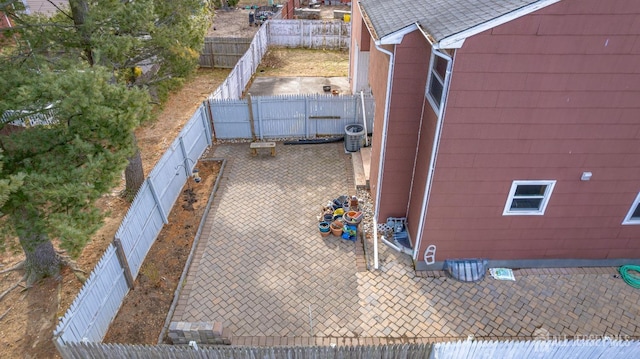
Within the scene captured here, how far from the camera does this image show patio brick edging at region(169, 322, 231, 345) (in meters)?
7.95

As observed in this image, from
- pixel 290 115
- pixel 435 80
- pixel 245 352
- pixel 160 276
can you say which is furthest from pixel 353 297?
pixel 290 115

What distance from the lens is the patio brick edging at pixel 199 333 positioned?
7.95 metres

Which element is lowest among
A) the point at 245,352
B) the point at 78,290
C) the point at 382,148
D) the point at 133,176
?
the point at 78,290

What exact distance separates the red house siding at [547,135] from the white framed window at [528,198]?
0.14 metres

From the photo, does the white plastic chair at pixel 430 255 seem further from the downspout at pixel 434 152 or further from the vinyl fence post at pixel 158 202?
the vinyl fence post at pixel 158 202

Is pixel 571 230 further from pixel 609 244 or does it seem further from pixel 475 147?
pixel 475 147

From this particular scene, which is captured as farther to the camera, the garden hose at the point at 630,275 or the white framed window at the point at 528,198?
the garden hose at the point at 630,275

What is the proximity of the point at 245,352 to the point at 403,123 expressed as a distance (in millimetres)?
6267

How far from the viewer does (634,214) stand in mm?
9273

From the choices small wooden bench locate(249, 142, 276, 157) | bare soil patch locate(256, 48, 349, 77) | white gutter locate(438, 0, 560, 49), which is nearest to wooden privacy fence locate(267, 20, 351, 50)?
bare soil patch locate(256, 48, 349, 77)

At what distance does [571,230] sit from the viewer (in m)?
9.36

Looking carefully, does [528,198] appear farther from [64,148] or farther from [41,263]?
[41,263]

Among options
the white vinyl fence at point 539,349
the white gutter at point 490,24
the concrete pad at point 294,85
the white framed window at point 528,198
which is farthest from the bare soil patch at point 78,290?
the concrete pad at point 294,85

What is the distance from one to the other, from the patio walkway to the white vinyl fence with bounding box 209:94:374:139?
5310mm
